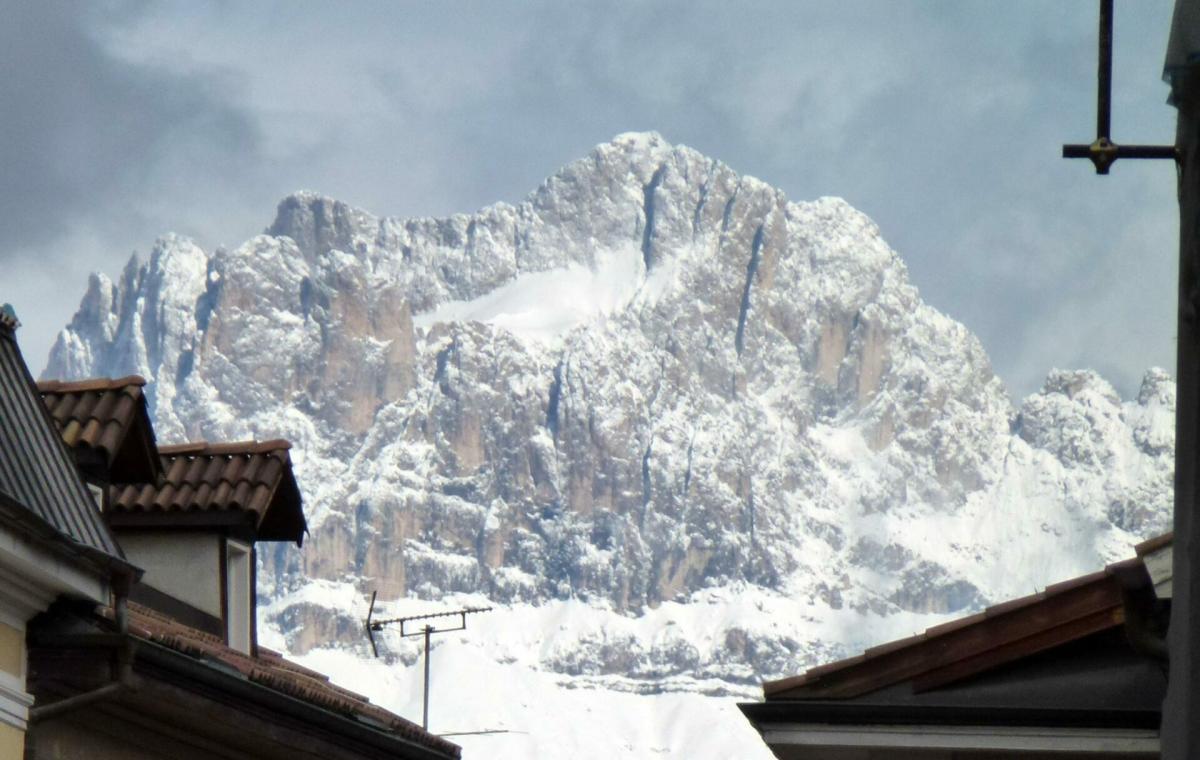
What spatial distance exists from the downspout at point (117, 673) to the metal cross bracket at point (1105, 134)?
13.5 feet

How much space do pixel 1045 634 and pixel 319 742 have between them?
13.5ft

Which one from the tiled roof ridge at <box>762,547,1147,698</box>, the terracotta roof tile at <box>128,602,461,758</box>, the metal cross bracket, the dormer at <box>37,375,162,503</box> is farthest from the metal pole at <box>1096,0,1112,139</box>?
the dormer at <box>37,375,162,503</box>

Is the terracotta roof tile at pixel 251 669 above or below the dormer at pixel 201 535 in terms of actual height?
below

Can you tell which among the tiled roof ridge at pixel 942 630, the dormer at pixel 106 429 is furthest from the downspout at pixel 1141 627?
the dormer at pixel 106 429

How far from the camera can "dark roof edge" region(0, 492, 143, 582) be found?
7.90 m

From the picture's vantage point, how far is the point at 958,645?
9.46m

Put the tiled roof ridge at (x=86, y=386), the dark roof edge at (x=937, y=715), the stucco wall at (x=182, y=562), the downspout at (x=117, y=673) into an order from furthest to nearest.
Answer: the stucco wall at (x=182, y=562) < the tiled roof ridge at (x=86, y=386) < the dark roof edge at (x=937, y=715) < the downspout at (x=117, y=673)

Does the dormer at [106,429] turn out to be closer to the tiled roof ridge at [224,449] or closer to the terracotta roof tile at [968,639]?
the tiled roof ridge at [224,449]

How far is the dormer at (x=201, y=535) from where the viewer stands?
14.5 meters

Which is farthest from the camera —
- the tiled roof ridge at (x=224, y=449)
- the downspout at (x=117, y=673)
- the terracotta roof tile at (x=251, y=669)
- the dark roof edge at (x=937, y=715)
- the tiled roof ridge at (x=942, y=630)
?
the tiled roof ridge at (x=224, y=449)

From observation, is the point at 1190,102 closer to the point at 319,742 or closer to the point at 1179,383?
the point at 1179,383

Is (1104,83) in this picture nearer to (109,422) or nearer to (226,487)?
(109,422)

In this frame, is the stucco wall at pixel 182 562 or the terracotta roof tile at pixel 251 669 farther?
the stucco wall at pixel 182 562

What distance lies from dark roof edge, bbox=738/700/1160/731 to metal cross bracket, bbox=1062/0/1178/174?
12.6 ft
